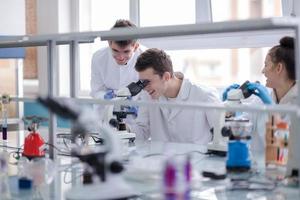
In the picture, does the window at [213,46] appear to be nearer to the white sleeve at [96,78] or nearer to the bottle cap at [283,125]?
the white sleeve at [96,78]

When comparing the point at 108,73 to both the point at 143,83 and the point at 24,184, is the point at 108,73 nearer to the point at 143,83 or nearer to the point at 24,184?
the point at 143,83

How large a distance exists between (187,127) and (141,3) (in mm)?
2330

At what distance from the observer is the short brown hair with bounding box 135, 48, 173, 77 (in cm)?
286

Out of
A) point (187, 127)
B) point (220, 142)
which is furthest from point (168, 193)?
point (187, 127)

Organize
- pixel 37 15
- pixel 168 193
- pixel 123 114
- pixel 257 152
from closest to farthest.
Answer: pixel 168 193, pixel 257 152, pixel 123 114, pixel 37 15

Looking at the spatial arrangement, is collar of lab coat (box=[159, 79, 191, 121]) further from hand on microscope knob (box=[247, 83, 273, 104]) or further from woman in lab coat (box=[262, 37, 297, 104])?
hand on microscope knob (box=[247, 83, 273, 104])

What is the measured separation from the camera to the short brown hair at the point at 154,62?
2.86 meters

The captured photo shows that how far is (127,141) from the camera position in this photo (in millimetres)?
2629

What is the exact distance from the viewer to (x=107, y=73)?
12.1 feet

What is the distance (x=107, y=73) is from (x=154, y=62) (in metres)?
0.88

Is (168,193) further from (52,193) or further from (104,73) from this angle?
(104,73)

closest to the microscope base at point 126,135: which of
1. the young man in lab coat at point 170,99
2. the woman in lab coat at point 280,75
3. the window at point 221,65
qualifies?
the young man in lab coat at point 170,99

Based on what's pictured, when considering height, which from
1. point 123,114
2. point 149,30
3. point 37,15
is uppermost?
point 37,15

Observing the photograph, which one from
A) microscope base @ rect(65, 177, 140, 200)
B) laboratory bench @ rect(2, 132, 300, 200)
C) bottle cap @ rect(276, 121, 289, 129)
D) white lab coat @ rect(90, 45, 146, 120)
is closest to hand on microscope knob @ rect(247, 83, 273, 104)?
laboratory bench @ rect(2, 132, 300, 200)
